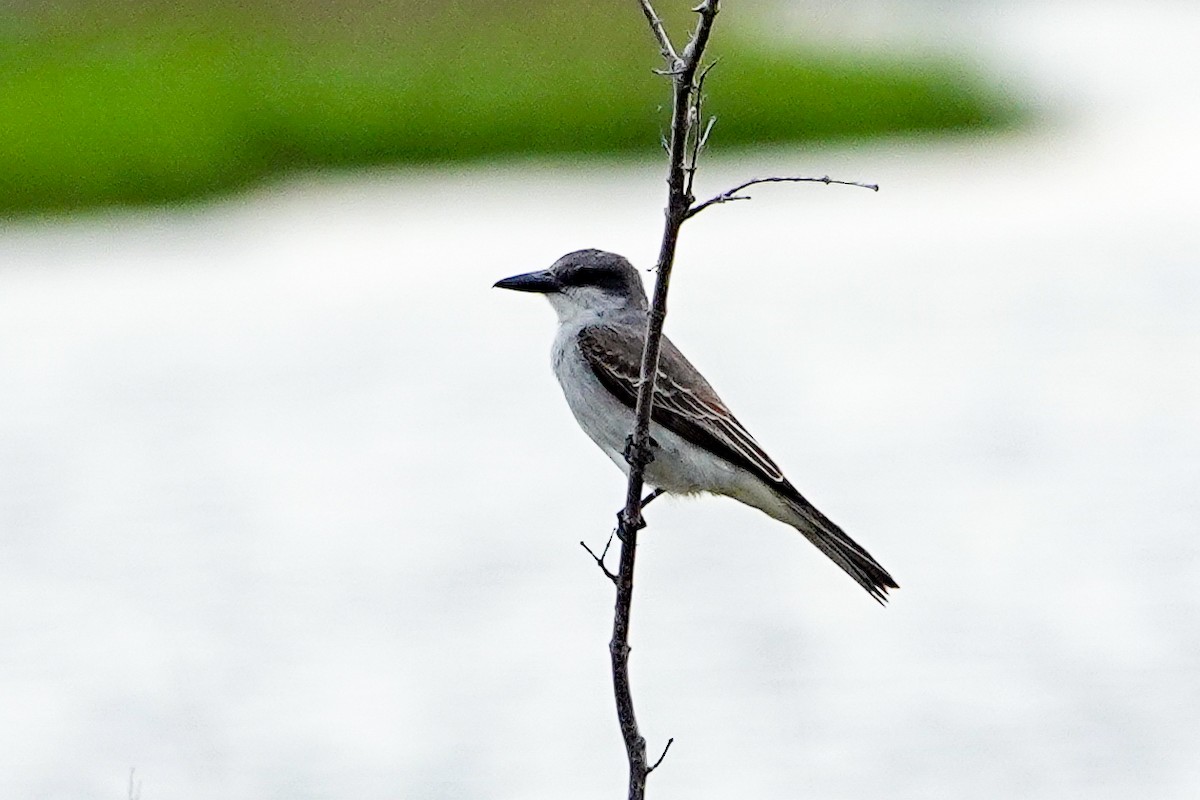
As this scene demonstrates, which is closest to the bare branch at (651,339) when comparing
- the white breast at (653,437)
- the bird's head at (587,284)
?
the white breast at (653,437)

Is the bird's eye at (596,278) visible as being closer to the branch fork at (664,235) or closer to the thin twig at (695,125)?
the branch fork at (664,235)

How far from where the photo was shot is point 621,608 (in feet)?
15.0

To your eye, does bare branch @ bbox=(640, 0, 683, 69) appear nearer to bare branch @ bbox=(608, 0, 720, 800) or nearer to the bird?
bare branch @ bbox=(608, 0, 720, 800)

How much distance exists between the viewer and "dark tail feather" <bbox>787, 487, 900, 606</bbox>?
6047 millimetres

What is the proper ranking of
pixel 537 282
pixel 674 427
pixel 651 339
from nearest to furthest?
pixel 651 339 < pixel 674 427 < pixel 537 282

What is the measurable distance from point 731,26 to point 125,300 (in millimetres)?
12039

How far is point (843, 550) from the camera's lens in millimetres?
6164

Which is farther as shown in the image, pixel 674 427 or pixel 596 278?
pixel 596 278

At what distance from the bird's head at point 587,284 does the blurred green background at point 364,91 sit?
13.7 meters

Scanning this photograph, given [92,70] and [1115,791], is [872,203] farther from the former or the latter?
[1115,791]

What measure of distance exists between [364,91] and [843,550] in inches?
630

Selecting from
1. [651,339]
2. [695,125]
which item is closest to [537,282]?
[651,339]

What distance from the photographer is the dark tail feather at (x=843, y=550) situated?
238 inches

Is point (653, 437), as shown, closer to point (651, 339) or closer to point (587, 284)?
point (587, 284)
